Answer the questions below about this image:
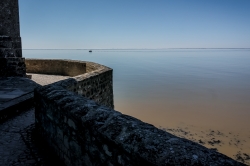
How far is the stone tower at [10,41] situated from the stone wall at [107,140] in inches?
270

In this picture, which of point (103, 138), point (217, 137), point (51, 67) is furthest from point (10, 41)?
point (217, 137)

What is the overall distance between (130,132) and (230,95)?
2948cm

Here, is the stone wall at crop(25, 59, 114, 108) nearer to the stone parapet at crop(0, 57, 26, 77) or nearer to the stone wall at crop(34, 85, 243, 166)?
the stone wall at crop(34, 85, 243, 166)

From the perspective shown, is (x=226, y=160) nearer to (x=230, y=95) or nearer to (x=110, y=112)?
(x=110, y=112)

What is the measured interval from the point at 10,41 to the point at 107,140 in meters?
8.84

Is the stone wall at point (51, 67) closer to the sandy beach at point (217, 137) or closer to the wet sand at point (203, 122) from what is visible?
the sandy beach at point (217, 137)

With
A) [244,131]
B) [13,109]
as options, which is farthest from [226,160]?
[244,131]

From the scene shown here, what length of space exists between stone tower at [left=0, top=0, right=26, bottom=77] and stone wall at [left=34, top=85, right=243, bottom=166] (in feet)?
22.5

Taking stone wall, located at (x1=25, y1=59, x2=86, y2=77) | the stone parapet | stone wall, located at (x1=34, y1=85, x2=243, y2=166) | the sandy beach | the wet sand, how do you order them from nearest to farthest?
stone wall, located at (x1=34, y1=85, x2=243, y2=166), the stone parapet, the sandy beach, the wet sand, stone wall, located at (x1=25, y1=59, x2=86, y2=77)

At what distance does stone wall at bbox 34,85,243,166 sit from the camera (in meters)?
1.41

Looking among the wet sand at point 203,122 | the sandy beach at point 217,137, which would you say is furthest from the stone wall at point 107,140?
the wet sand at point 203,122

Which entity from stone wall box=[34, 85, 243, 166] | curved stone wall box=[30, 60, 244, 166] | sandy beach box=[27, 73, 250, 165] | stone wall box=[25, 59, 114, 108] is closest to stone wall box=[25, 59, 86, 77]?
stone wall box=[25, 59, 114, 108]

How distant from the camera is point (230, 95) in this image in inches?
1099

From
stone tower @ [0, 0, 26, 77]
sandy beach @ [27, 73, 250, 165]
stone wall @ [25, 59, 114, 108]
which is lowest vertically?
sandy beach @ [27, 73, 250, 165]
